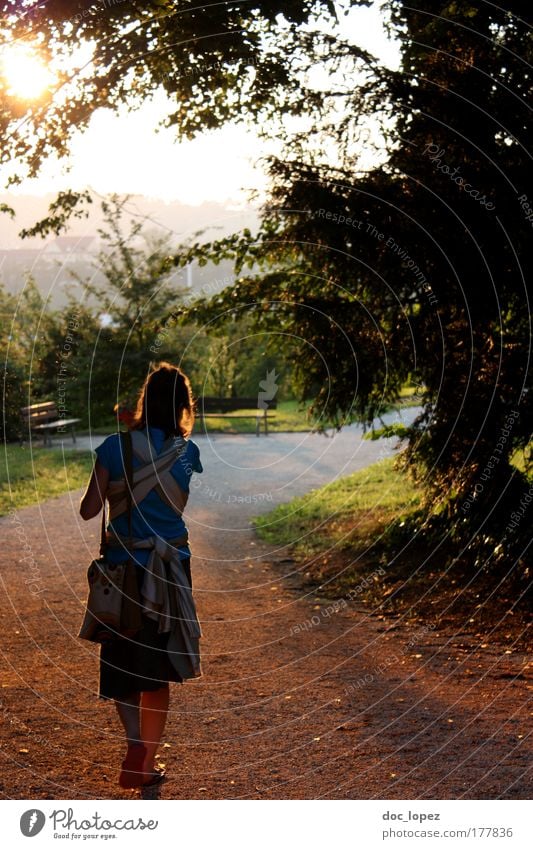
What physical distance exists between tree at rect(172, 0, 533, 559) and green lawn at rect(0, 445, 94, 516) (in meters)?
6.41

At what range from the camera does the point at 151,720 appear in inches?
220

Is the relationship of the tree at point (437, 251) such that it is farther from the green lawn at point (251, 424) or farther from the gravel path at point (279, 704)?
the green lawn at point (251, 424)

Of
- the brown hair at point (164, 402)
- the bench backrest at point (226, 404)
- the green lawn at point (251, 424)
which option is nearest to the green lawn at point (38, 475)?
the green lawn at point (251, 424)

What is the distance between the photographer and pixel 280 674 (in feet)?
26.8

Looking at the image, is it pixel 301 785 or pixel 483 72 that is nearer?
pixel 301 785

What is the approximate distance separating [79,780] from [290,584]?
19.3ft

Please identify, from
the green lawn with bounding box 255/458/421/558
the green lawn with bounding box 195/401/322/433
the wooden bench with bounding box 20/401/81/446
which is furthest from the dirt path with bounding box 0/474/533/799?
the green lawn with bounding box 195/401/322/433

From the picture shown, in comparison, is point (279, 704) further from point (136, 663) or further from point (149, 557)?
point (149, 557)

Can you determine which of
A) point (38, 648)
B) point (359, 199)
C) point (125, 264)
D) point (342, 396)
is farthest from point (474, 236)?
point (125, 264)

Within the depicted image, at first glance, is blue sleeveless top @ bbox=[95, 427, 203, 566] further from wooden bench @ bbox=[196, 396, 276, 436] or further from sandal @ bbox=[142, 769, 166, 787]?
wooden bench @ bbox=[196, 396, 276, 436]

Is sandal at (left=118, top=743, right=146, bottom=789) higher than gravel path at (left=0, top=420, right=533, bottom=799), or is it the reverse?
sandal at (left=118, top=743, right=146, bottom=789)

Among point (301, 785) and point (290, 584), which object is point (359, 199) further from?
point (301, 785)

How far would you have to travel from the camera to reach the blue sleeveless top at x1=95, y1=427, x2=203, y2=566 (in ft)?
18.1

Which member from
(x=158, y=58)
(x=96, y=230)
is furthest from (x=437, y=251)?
(x=96, y=230)
